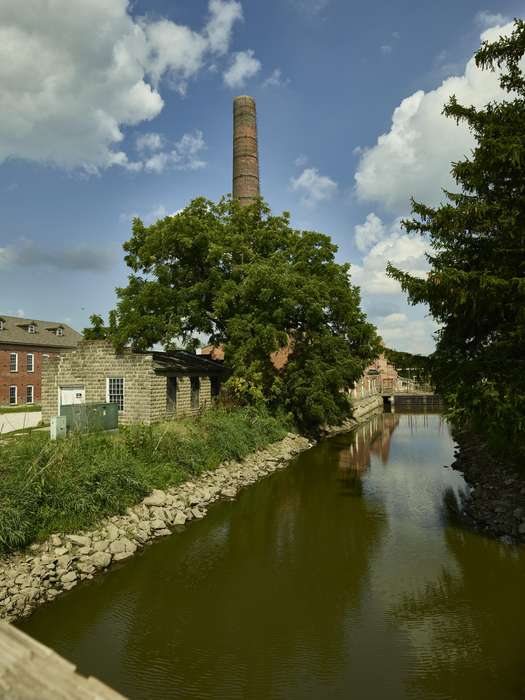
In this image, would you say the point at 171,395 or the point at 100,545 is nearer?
the point at 100,545

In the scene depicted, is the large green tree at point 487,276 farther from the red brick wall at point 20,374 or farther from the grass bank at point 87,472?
the red brick wall at point 20,374

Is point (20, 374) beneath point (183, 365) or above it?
above

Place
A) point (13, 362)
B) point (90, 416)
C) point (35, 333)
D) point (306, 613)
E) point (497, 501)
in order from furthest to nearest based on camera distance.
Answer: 1. point (35, 333)
2. point (13, 362)
3. point (90, 416)
4. point (497, 501)
5. point (306, 613)

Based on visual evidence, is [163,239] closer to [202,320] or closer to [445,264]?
[202,320]

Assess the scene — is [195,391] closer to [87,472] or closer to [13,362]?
[87,472]

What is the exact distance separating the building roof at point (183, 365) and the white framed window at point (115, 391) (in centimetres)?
214

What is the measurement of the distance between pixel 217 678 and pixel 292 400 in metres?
22.3

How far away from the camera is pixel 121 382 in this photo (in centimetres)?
2434

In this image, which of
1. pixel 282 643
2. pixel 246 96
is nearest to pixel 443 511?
pixel 282 643

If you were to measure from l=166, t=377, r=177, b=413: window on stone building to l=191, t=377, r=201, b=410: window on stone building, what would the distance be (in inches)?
65.9

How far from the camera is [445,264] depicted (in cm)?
1374

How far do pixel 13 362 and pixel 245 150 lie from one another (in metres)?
28.3

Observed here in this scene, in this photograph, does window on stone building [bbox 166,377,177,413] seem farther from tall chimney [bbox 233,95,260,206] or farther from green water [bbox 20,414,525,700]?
tall chimney [bbox 233,95,260,206]

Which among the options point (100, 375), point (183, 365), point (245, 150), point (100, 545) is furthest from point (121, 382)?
point (245, 150)
